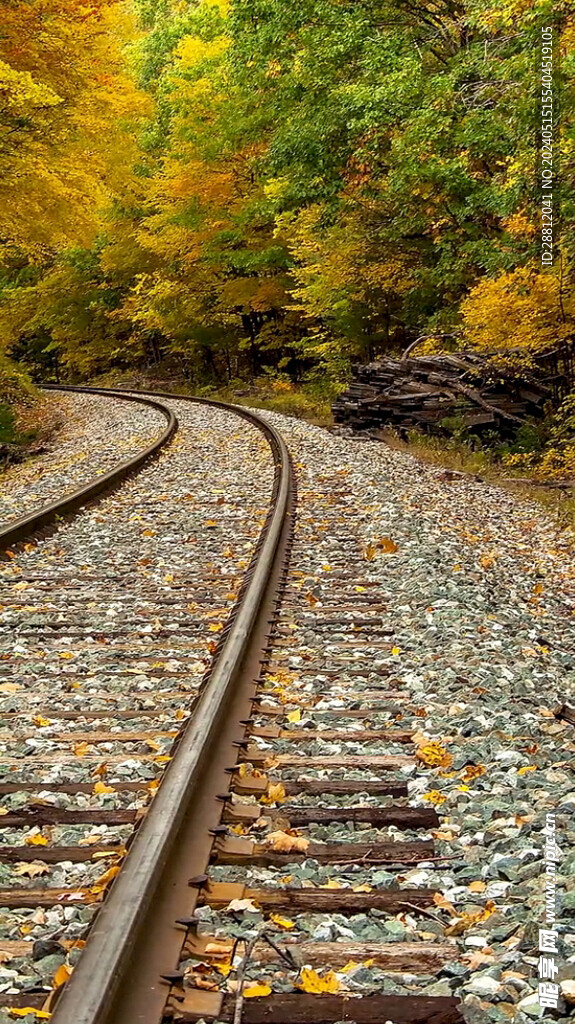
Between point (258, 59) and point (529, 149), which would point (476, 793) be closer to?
point (529, 149)

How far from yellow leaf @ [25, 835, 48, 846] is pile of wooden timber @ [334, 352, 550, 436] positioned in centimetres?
1202

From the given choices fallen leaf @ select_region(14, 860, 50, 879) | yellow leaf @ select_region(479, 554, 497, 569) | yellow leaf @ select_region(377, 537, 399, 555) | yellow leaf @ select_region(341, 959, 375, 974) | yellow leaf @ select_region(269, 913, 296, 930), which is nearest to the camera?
yellow leaf @ select_region(341, 959, 375, 974)

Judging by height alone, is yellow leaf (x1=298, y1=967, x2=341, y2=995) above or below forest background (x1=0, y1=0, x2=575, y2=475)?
below

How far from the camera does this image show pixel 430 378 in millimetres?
15328

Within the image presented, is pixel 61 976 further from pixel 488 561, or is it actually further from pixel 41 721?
pixel 488 561

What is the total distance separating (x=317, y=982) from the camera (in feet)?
7.89

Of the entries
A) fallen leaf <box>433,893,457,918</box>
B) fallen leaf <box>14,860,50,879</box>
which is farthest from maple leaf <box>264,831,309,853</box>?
fallen leaf <box>14,860,50,879</box>

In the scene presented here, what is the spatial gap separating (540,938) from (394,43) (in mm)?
16202

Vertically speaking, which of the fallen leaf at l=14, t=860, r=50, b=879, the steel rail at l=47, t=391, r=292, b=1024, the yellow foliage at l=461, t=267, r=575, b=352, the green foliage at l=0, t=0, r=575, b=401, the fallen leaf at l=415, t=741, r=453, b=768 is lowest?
the fallen leaf at l=14, t=860, r=50, b=879

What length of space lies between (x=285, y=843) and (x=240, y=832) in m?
0.20

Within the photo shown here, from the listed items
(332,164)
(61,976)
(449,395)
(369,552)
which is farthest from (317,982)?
(332,164)

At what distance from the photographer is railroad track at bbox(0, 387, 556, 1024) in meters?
2.35

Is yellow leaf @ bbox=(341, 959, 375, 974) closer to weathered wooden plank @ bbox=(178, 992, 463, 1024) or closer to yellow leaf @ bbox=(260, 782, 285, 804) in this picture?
weathered wooden plank @ bbox=(178, 992, 463, 1024)

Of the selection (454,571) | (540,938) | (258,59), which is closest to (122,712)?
(540,938)
